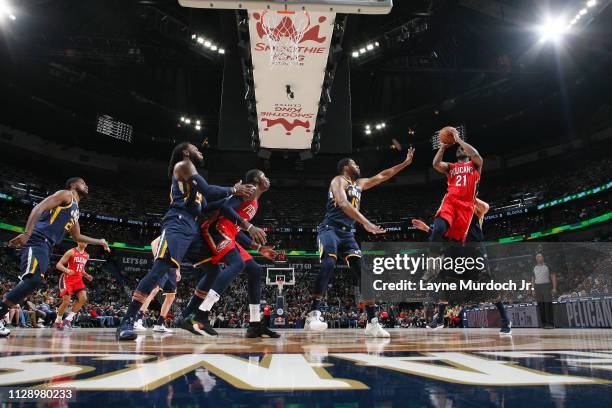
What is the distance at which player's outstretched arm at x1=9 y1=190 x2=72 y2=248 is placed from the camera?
374 centimetres

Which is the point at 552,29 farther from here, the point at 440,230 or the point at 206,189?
the point at 206,189

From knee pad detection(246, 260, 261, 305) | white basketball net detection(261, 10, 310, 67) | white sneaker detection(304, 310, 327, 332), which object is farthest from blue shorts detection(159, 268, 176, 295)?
white basketball net detection(261, 10, 310, 67)

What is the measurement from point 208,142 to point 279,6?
64.6 feet

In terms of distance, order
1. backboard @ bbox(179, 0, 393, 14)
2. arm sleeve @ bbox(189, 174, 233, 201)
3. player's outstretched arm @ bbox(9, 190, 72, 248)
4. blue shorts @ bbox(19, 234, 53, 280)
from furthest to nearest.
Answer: backboard @ bbox(179, 0, 393, 14) → blue shorts @ bbox(19, 234, 53, 280) → player's outstretched arm @ bbox(9, 190, 72, 248) → arm sleeve @ bbox(189, 174, 233, 201)

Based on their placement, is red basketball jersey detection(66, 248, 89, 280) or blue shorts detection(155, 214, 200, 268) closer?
blue shorts detection(155, 214, 200, 268)

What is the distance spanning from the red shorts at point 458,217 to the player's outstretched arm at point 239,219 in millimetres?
2438

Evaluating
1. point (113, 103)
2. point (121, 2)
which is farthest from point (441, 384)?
point (113, 103)

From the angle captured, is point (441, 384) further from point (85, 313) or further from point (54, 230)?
point (85, 313)

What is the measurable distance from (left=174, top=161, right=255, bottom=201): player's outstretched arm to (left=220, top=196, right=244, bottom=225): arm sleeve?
19cm

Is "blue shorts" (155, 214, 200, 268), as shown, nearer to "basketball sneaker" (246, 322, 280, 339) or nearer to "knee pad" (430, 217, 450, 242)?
"basketball sneaker" (246, 322, 280, 339)

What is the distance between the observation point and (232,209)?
157 inches

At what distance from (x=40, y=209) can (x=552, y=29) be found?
1714cm

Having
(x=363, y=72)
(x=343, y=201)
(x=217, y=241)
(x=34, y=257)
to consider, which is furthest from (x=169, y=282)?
(x=363, y=72)

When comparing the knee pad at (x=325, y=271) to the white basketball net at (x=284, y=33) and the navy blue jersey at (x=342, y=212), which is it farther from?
the white basketball net at (x=284, y=33)
